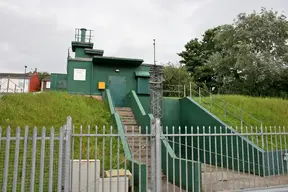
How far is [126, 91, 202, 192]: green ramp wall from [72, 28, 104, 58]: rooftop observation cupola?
27.4 feet

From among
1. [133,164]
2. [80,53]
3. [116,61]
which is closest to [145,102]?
[116,61]

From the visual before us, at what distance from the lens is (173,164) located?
6.16 meters

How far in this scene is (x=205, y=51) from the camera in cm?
3334

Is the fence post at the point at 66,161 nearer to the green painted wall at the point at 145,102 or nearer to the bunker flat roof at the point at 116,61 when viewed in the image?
the green painted wall at the point at 145,102

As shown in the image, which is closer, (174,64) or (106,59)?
(106,59)

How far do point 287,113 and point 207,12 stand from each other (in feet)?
24.6

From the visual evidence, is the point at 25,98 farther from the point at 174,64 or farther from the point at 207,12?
the point at 174,64

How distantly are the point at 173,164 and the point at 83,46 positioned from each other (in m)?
18.2

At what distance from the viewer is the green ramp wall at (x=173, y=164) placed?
5611 mm

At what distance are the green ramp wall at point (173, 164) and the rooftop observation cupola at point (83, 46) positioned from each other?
8.34 metres

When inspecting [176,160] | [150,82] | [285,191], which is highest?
[150,82]

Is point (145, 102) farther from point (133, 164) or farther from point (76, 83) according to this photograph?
point (133, 164)

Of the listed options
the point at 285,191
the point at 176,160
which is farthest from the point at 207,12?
the point at 285,191

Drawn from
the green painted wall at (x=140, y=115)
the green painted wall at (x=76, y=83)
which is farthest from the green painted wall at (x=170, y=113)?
the green painted wall at (x=76, y=83)
